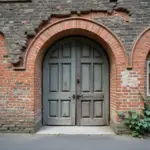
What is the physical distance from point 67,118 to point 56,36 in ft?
7.76

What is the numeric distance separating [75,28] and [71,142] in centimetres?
279

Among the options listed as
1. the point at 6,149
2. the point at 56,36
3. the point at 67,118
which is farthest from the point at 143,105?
the point at 6,149

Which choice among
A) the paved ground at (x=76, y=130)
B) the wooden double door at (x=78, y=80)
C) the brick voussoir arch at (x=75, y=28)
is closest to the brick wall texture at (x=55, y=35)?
the brick voussoir arch at (x=75, y=28)

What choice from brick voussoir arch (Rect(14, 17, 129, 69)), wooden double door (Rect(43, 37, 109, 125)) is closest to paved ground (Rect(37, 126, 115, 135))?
wooden double door (Rect(43, 37, 109, 125))

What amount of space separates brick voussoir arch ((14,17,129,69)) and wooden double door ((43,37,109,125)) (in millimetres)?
667

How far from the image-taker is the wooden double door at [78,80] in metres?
5.65

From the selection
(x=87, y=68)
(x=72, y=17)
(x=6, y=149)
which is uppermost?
(x=72, y=17)

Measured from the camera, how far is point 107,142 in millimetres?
4438

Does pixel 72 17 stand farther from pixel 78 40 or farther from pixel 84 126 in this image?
pixel 84 126

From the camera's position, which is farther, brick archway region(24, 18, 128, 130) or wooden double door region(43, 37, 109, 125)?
wooden double door region(43, 37, 109, 125)

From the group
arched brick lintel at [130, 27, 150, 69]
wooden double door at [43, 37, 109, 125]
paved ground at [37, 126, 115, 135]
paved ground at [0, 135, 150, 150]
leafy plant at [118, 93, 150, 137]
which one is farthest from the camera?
wooden double door at [43, 37, 109, 125]

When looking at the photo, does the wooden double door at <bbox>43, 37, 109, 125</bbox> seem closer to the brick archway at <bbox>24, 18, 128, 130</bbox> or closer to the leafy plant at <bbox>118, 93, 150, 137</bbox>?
the brick archway at <bbox>24, 18, 128, 130</bbox>

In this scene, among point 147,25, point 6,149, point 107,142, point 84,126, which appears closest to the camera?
point 6,149

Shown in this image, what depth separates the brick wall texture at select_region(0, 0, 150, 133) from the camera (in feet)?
16.0
